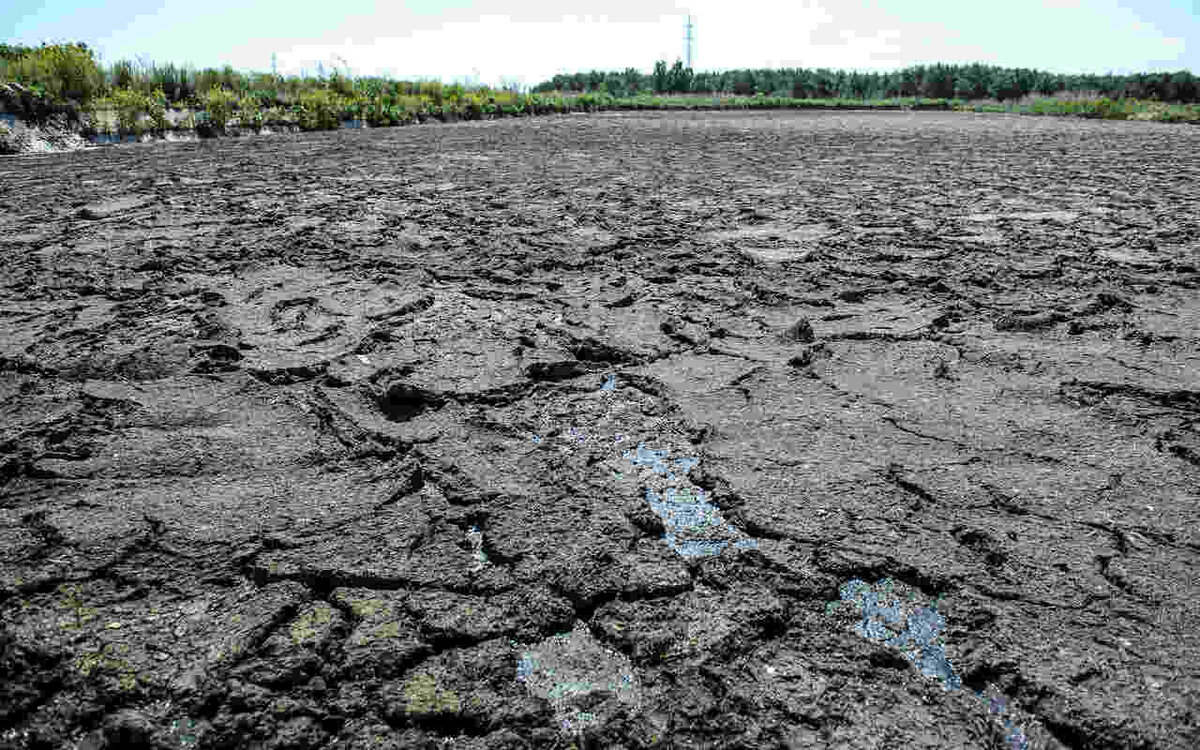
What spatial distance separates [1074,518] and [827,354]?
1018 millimetres

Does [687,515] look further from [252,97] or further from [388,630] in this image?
[252,97]

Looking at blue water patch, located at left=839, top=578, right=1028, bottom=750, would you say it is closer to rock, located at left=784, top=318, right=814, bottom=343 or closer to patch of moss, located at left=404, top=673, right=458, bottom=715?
patch of moss, located at left=404, top=673, right=458, bottom=715

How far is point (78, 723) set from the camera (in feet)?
3.68

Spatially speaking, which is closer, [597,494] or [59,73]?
[597,494]

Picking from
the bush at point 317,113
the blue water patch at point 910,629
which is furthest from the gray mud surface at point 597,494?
the bush at point 317,113

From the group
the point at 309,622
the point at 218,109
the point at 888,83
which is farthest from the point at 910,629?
the point at 888,83

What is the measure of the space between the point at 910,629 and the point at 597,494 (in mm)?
696

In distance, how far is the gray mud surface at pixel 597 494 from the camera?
3.90 ft

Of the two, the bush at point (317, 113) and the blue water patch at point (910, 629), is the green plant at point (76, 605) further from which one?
the bush at point (317, 113)

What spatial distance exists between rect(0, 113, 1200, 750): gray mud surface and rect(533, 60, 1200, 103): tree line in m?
29.2

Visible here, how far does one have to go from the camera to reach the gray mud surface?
3.90 feet

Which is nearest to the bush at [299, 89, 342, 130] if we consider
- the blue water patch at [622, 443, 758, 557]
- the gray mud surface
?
the gray mud surface

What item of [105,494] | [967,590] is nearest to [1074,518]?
[967,590]

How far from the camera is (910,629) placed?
135 centimetres
